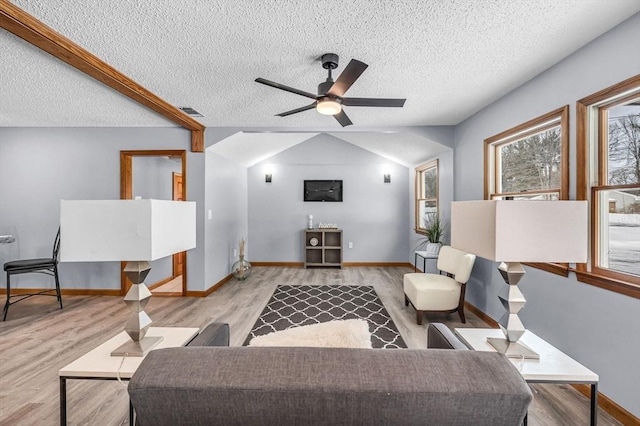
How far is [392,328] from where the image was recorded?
2.94 meters

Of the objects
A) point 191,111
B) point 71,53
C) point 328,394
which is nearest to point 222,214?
point 191,111

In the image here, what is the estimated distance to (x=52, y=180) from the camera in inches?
158

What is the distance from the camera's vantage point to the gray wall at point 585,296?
1669 millimetres

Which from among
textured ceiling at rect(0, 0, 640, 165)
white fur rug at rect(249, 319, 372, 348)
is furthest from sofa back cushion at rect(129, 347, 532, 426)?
white fur rug at rect(249, 319, 372, 348)

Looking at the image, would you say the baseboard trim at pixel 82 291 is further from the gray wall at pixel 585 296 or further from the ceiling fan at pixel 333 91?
the gray wall at pixel 585 296

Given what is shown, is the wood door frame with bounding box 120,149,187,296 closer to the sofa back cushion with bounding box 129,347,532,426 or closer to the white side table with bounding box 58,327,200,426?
the white side table with bounding box 58,327,200,426

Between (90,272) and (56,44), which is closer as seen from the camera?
(56,44)

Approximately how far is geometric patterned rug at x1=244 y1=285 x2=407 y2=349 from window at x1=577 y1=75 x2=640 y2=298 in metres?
1.56

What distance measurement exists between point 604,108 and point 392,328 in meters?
2.41

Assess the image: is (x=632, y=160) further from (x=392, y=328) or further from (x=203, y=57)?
(x=203, y=57)

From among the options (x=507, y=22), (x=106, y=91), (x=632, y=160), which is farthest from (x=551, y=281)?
(x=106, y=91)

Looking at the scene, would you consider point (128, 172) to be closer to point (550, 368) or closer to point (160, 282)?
point (160, 282)

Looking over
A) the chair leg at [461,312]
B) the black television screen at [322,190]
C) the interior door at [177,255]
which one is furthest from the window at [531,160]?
the interior door at [177,255]

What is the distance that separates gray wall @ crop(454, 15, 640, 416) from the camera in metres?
1.67
